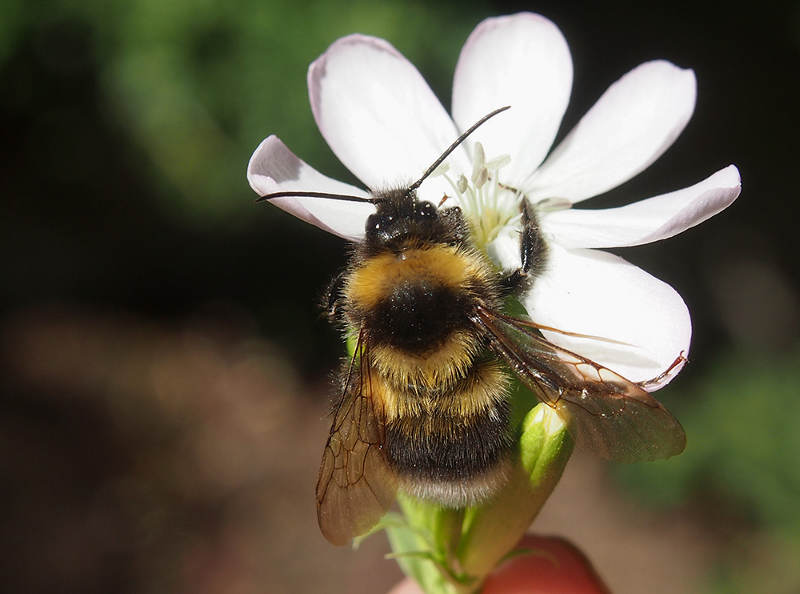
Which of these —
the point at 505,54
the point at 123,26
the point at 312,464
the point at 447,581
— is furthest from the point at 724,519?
the point at 123,26

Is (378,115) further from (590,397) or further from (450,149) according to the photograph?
→ (590,397)

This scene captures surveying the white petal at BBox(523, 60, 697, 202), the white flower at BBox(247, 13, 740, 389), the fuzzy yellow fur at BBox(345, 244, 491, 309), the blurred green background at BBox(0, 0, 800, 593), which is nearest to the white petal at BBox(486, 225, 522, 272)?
the white flower at BBox(247, 13, 740, 389)

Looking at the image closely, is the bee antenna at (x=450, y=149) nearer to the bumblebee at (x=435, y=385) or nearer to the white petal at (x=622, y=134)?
the bumblebee at (x=435, y=385)

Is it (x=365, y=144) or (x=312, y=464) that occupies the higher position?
(x=365, y=144)

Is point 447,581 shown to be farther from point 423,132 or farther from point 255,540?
point 255,540

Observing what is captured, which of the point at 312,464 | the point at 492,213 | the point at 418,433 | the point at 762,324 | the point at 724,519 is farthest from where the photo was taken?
the point at 312,464

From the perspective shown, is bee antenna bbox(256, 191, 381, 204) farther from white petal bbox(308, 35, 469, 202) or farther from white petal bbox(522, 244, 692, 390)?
white petal bbox(522, 244, 692, 390)
